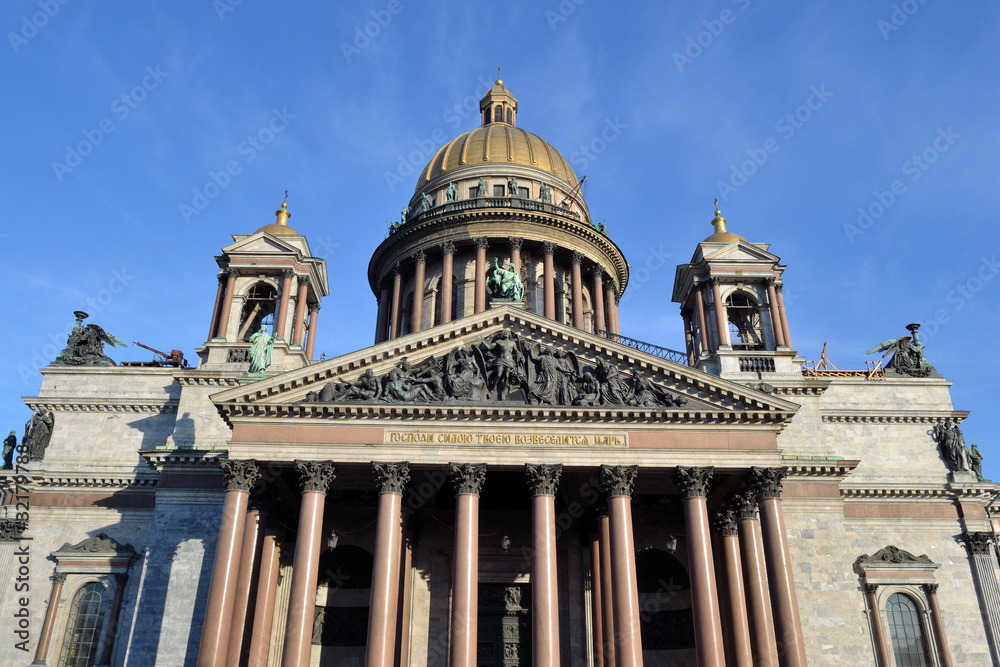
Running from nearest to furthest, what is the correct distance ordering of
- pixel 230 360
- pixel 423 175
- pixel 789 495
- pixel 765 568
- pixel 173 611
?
pixel 765 568 < pixel 173 611 < pixel 789 495 < pixel 230 360 < pixel 423 175

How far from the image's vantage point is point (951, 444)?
32.1m

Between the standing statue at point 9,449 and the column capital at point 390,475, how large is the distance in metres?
17.7

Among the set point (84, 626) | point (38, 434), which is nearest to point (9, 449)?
point (38, 434)

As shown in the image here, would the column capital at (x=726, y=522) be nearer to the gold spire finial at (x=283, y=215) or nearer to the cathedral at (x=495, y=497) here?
the cathedral at (x=495, y=497)

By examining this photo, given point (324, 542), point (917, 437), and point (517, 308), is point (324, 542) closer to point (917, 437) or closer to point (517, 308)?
point (517, 308)

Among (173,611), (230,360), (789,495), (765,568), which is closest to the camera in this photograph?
(765,568)

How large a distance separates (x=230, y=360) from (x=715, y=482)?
19.7 metres

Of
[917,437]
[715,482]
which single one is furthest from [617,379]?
[917,437]

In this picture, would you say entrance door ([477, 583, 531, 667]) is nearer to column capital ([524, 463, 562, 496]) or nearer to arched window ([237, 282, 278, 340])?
column capital ([524, 463, 562, 496])

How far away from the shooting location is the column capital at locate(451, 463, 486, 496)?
80.3 ft

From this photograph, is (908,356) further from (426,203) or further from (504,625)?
(426,203)

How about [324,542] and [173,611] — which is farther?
[324,542]

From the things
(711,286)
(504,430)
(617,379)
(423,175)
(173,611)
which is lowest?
(173,611)

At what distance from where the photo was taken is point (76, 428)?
1280 inches
